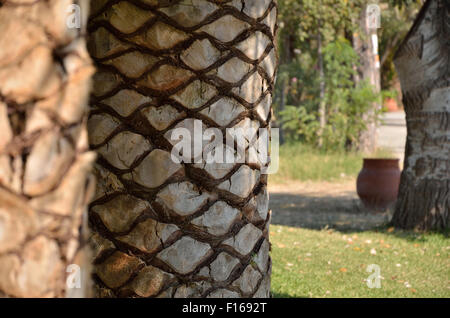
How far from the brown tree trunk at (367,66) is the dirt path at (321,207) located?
214 cm

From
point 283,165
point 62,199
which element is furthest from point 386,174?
point 62,199

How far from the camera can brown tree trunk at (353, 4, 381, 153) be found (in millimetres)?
13141

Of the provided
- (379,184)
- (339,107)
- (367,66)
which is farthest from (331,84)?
(379,184)

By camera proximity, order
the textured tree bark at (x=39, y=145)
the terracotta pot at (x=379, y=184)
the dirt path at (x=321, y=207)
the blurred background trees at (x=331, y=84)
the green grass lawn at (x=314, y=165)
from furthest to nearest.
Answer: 1. the blurred background trees at (x=331, y=84)
2. the green grass lawn at (x=314, y=165)
3. the terracotta pot at (x=379, y=184)
4. the dirt path at (x=321, y=207)
5. the textured tree bark at (x=39, y=145)

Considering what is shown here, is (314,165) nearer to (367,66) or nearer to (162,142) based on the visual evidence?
(367,66)

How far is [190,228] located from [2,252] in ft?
3.13

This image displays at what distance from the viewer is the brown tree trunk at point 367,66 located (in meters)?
13.1

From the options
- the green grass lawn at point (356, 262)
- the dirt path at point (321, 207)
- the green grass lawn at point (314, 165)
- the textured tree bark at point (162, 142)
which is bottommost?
the dirt path at point (321, 207)

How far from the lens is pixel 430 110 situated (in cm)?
648

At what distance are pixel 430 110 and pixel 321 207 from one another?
8.85 ft

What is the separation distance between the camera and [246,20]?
196 cm

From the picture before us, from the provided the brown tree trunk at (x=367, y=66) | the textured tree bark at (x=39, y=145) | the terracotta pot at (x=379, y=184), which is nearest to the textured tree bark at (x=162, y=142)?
the textured tree bark at (x=39, y=145)

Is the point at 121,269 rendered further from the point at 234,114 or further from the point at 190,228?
the point at 234,114

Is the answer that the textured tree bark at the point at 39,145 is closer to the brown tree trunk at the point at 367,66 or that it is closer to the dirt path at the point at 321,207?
the dirt path at the point at 321,207
